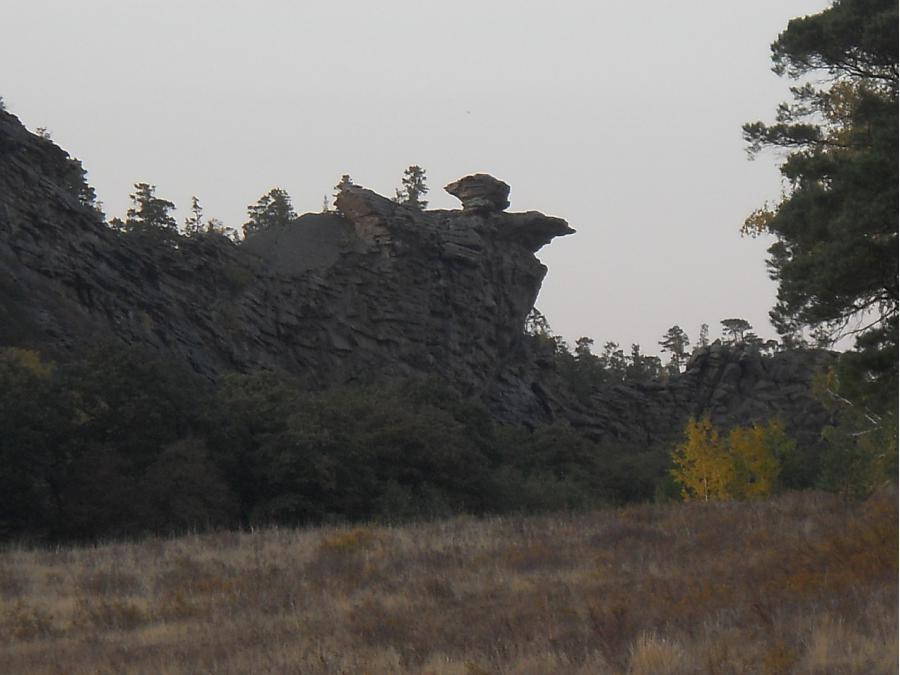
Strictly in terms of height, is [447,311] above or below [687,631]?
above

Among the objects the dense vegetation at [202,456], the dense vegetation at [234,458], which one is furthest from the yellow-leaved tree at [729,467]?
the dense vegetation at [202,456]

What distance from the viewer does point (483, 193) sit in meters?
105

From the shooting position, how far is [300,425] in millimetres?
41125

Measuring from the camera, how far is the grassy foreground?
9.77m

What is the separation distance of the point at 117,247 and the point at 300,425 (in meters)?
38.9

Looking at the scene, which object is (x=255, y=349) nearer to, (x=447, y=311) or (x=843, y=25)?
(x=447, y=311)

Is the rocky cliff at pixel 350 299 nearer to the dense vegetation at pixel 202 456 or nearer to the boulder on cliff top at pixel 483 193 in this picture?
the boulder on cliff top at pixel 483 193

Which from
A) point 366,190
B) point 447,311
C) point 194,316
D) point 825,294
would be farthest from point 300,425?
point 366,190

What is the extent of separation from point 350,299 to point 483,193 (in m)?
20.0

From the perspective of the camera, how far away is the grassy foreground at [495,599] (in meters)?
9.77

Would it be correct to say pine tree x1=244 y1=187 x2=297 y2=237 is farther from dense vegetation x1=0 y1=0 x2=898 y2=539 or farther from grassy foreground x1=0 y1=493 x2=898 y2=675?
grassy foreground x1=0 y1=493 x2=898 y2=675

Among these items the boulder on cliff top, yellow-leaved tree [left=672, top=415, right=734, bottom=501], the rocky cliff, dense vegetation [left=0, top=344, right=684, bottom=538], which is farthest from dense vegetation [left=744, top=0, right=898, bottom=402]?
the boulder on cliff top

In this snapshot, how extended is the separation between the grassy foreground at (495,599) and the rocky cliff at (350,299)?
156 ft

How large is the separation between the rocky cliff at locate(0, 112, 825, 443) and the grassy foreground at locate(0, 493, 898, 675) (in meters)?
47.4
